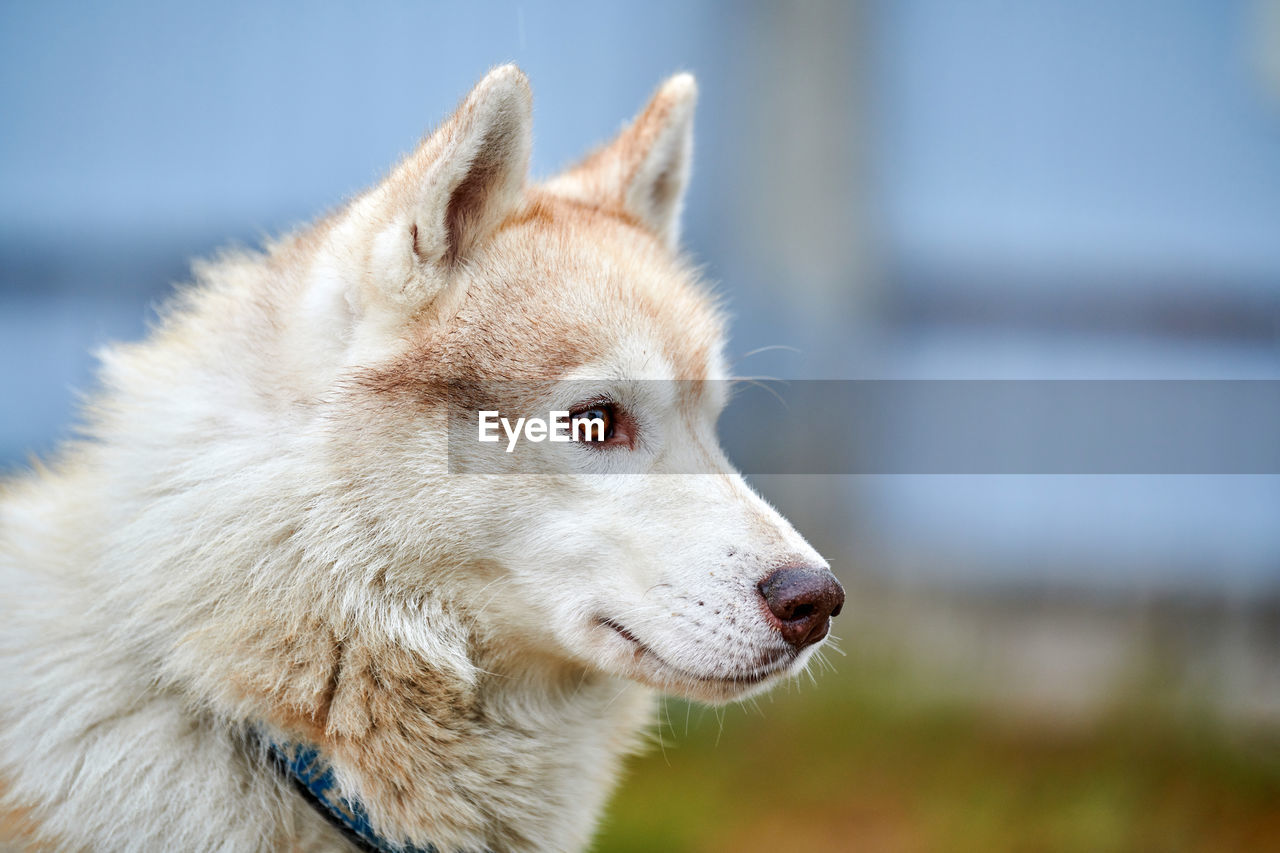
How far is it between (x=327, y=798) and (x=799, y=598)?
38.8 inches

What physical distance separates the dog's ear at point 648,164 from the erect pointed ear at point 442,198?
0.63 m

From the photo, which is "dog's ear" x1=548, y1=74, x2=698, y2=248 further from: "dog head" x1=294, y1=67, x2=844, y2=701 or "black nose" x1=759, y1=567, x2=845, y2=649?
"black nose" x1=759, y1=567, x2=845, y2=649

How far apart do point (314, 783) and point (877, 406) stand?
3.93m

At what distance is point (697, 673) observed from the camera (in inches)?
72.9

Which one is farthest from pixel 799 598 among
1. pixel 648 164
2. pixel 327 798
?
pixel 648 164

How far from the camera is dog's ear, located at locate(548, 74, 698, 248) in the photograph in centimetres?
262

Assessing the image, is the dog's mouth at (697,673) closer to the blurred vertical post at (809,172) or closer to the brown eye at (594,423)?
the brown eye at (594,423)

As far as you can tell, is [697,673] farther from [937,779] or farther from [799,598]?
[937,779]

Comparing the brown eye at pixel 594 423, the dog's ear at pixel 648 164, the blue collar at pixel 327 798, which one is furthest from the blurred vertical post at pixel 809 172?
the blue collar at pixel 327 798

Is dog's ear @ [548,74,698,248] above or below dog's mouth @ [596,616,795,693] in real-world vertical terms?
above

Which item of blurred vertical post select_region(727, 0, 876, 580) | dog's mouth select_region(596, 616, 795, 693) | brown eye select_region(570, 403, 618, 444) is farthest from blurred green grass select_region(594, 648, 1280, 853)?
blurred vertical post select_region(727, 0, 876, 580)

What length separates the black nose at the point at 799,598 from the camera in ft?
5.88

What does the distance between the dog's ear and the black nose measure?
4.11 ft

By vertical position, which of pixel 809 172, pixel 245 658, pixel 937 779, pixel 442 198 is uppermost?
pixel 809 172
